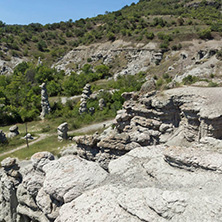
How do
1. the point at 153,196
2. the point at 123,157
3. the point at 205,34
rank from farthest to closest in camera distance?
the point at 205,34
the point at 123,157
the point at 153,196

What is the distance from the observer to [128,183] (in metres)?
6.88

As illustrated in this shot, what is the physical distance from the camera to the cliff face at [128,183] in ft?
17.3

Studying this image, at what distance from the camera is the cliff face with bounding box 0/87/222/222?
5.27m

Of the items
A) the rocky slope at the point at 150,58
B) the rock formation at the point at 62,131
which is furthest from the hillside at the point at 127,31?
the rock formation at the point at 62,131

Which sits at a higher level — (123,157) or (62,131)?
(123,157)

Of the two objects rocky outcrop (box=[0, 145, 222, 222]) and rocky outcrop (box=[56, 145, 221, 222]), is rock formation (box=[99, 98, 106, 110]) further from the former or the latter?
rocky outcrop (box=[56, 145, 221, 222])

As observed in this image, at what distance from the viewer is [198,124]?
13141 millimetres

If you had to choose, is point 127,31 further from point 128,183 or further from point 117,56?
point 128,183

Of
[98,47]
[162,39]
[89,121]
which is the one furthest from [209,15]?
[89,121]

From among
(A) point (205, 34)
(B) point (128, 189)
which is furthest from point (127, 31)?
(B) point (128, 189)

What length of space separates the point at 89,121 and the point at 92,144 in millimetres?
18340

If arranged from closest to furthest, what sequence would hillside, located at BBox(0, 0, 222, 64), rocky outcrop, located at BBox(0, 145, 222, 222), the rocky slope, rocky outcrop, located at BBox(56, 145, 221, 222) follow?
1. rocky outcrop, located at BBox(56, 145, 221, 222)
2. rocky outcrop, located at BBox(0, 145, 222, 222)
3. the rocky slope
4. hillside, located at BBox(0, 0, 222, 64)

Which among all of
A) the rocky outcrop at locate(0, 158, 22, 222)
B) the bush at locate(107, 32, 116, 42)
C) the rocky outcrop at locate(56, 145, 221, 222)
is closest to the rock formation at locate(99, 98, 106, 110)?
the rocky outcrop at locate(0, 158, 22, 222)

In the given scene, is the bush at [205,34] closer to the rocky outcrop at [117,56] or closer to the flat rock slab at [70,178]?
the rocky outcrop at [117,56]
